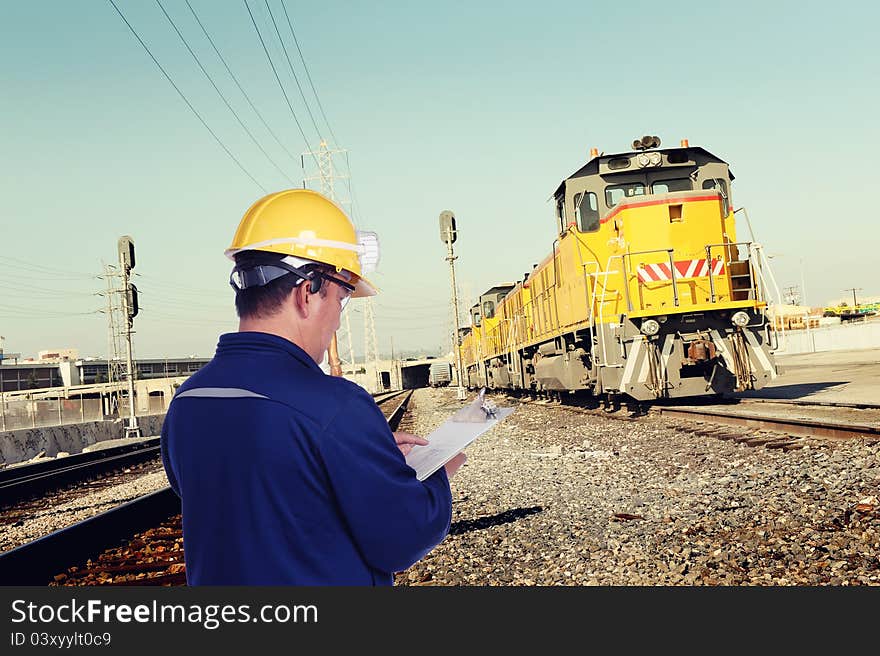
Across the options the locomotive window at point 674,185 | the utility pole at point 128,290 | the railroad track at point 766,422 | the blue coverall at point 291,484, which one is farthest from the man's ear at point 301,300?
the utility pole at point 128,290

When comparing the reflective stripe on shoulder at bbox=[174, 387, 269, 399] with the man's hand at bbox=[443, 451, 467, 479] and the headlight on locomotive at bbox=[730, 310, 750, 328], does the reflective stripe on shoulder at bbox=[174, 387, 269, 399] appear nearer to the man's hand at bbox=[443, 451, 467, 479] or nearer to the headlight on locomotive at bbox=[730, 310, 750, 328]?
the man's hand at bbox=[443, 451, 467, 479]

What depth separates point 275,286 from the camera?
171cm

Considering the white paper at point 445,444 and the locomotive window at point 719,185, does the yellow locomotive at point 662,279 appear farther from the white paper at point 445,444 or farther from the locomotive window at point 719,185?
the white paper at point 445,444

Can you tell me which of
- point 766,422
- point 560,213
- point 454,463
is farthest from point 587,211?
point 454,463

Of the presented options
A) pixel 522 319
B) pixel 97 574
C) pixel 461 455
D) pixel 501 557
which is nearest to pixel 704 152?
pixel 522 319

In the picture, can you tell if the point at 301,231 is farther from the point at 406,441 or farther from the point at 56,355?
the point at 56,355

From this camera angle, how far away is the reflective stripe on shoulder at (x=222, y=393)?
1473mm

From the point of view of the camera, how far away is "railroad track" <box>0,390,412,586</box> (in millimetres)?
4914

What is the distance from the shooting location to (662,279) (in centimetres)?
1270

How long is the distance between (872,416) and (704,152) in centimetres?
Result: 572

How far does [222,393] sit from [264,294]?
29 cm

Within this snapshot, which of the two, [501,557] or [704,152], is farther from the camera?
[704,152]

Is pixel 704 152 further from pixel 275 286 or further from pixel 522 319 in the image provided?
pixel 275 286

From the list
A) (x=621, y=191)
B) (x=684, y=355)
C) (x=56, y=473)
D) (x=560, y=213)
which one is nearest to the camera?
(x=684, y=355)
